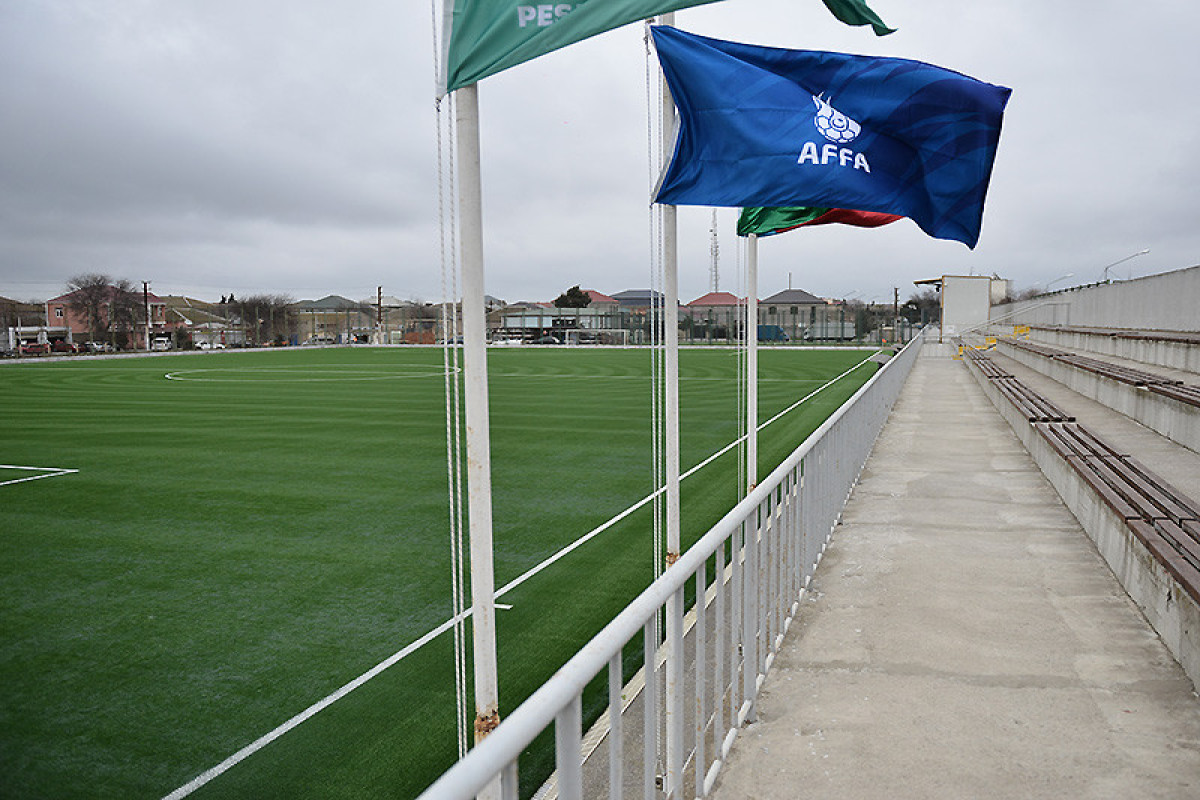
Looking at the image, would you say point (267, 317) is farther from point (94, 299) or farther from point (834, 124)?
point (834, 124)

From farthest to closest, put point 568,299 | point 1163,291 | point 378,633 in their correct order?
point 568,299 < point 1163,291 < point 378,633

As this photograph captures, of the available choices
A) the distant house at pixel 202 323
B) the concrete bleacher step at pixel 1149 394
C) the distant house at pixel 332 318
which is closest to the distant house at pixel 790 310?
the distant house at pixel 332 318

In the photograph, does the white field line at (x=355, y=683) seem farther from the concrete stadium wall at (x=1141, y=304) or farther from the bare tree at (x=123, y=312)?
the bare tree at (x=123, y=312)

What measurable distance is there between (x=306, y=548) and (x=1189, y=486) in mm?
7985

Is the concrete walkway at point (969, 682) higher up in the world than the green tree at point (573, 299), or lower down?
lower down

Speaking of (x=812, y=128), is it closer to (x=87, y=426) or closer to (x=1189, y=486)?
(x=1189, y=486)

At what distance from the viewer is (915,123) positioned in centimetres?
545

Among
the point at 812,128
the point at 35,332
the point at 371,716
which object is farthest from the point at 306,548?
the point at 35,332

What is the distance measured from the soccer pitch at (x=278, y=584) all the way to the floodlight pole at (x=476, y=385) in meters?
1.03

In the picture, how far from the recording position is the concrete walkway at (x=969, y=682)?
3.42m

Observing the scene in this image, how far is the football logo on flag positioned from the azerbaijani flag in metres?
2.15

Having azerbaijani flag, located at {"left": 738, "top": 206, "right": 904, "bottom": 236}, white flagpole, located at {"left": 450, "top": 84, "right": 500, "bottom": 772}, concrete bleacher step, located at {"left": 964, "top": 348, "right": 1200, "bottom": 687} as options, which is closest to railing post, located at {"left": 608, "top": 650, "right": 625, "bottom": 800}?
white flagpole, located at {"left": 450, "top": 84, "right": 500, "bottom": 772}

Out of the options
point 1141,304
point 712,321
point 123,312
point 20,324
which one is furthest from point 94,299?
point 1141,304

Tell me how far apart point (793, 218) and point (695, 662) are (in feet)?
16.7
